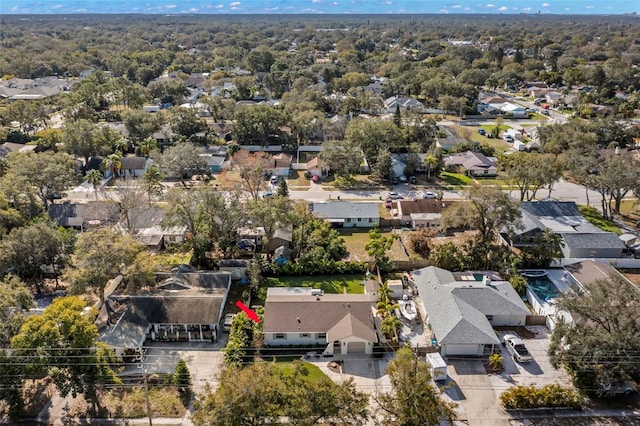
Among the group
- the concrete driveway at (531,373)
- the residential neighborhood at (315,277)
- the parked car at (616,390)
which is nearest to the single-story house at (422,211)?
the residential neighborhood at (315,277)

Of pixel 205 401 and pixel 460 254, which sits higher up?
pixel 205 401

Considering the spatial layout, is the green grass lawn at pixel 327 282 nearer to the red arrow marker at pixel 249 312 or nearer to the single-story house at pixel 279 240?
the red arrow marker at pixel 249 312

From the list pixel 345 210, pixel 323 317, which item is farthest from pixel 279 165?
pixel 323 317

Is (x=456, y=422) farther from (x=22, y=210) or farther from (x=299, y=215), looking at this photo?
(x=22, y=210)

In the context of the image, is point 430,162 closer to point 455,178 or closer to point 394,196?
point 455,178

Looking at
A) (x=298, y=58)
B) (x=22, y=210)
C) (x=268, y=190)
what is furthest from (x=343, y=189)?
(x=298, y=58)
